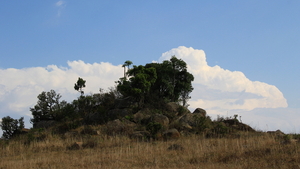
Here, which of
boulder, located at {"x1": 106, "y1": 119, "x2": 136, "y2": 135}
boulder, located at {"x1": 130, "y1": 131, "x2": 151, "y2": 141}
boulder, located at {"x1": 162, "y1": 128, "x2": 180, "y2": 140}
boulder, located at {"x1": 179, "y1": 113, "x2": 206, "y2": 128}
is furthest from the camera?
boulder, located at {"x1": 179, "y1": 113, "x2": 206, "y2": 128}

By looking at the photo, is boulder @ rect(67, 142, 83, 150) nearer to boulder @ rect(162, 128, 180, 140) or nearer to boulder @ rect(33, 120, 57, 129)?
boulder @ rect(162, 128, 180, 140)

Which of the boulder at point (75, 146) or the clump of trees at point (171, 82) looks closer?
the boulder at point (75, 146)

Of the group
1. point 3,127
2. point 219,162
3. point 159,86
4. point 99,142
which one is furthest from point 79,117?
point 219,162

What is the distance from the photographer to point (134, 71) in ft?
108

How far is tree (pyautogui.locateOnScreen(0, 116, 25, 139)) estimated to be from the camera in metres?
31.1

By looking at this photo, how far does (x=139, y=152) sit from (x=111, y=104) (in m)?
18.0

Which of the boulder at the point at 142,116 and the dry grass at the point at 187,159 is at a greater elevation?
the boulder at the point at 142,116

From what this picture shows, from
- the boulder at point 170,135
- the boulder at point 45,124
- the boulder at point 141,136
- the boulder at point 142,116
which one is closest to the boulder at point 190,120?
the boulder at point 142,116

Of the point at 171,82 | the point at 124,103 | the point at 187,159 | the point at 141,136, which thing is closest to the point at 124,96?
the point at 124,103

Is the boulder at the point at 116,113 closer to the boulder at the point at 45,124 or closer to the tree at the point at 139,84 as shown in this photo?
the tree at the point at 139,84

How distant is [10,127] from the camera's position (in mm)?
31344

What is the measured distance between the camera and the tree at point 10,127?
31125 millimetres

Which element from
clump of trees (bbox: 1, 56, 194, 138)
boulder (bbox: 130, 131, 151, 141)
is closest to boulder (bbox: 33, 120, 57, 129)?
clump of trees (bbox: 1, 56, 194, 138)

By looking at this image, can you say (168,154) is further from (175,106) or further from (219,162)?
(175,106)
